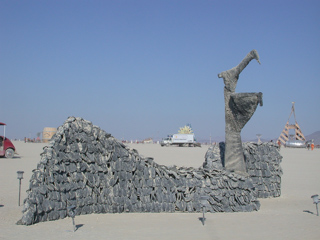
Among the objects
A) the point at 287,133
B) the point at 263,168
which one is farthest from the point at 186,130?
the point at 263,168

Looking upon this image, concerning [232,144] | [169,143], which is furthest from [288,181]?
[169,143]

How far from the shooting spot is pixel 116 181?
9.80 meters

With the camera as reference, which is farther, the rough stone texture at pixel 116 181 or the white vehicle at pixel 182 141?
the white vehicle at pixel 182 141

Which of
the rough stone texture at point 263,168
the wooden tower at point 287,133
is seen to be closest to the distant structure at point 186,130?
the wooden tower at point 287,133

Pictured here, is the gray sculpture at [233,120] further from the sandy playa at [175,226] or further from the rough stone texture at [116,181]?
the sandy playa at [175,226]

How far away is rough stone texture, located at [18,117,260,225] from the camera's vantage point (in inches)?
356

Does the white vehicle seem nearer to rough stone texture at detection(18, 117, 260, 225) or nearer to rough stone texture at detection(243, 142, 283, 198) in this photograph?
rough stone texture at detection(243, 142, 283, 198)

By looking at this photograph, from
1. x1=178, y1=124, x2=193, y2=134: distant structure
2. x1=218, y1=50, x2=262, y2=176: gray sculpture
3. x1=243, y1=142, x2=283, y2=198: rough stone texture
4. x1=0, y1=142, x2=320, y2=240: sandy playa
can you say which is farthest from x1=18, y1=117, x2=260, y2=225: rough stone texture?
x1=178, y1=124, x2=193, y2=134: distant structure

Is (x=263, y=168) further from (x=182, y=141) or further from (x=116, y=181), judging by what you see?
(x=182, y=141)

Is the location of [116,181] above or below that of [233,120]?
below

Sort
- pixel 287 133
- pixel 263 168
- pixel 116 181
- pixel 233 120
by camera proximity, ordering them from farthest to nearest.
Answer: pixel 287 133 < pixel 263 168 < pixel 233 120 < pixel 116 181

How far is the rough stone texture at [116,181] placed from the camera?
9031mm

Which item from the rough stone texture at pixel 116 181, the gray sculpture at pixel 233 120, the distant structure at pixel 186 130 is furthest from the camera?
the distant structure at pixel 186 130

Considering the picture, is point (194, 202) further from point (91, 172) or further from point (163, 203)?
point (91, 172)
